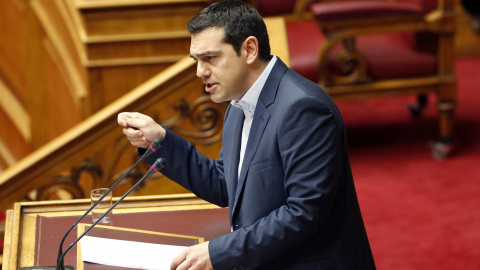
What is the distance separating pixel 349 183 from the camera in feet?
5.06

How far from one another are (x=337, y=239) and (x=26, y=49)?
327 cm

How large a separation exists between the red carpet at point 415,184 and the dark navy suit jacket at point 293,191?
1.80 meters

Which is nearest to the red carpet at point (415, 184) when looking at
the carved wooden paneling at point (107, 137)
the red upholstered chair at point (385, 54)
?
the red upholstered chair at point (385, 54)

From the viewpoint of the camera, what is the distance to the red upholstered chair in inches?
164

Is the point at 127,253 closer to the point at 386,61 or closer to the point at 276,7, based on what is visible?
the point at 386,61

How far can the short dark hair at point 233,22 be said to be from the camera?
1.50 metres

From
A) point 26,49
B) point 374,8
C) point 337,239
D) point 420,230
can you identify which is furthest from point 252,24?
point 26,49

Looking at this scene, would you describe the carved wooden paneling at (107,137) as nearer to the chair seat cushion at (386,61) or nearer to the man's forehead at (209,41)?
the man's forehead at (209,41)

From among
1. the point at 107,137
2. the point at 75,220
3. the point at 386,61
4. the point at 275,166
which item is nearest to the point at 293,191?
the point at 275,166

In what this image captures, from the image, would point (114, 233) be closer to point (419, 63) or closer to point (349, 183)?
point (349, 183)

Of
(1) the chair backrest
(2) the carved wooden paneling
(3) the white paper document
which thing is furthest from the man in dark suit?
(1) the chair backrest

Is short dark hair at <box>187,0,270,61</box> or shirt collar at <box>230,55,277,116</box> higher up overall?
short dark hair at <box>187,0,270,61</box>

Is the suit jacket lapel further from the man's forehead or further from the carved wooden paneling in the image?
Answer: the carved wooden paneling

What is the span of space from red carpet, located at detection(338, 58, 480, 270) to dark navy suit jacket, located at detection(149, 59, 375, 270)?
5.89ft
